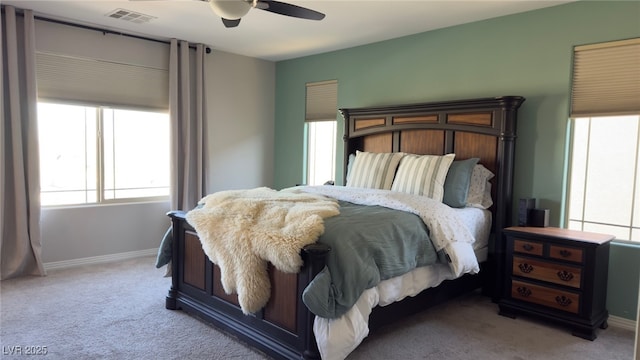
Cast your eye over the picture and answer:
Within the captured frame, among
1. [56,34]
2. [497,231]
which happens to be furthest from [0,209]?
[497,231]

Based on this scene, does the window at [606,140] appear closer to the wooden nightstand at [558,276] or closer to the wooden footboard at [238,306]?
the wooden nightstand at [558,276]

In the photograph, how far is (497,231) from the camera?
354 cm

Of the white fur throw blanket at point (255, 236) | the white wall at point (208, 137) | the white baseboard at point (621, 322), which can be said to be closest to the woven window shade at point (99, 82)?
the white wall at point (208, 137)

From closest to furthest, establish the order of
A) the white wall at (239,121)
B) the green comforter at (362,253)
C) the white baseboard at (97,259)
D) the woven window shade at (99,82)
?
the green comforter at (362,253) < the woven window shade at (99,82) < the white baseboard at (97,259) < the white wall at (239,121)

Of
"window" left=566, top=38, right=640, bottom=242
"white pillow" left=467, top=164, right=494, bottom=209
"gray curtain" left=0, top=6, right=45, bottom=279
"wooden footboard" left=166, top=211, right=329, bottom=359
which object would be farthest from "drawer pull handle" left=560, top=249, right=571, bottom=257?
"gray curtain" left=0, top=6, right=45, bottom=279

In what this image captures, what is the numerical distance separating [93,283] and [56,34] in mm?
2453

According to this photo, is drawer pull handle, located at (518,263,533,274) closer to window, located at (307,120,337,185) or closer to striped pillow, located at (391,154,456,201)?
striped pillow, located at (391,154,456,201)

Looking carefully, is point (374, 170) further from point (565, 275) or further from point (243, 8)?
point (243, 8)

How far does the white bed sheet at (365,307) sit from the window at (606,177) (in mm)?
947

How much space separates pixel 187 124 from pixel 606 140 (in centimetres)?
412

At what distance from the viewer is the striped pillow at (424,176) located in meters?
3.55

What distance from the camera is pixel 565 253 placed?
2.98 metres

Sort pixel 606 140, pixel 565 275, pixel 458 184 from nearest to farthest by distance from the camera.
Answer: pixel 565 275 < pixel 606 140 < pixel 458 184

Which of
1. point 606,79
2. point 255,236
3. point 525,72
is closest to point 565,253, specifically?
point 606,79
